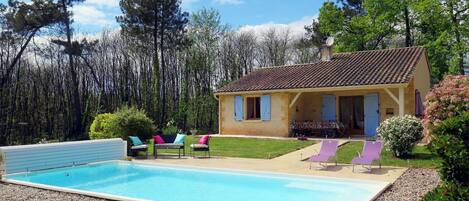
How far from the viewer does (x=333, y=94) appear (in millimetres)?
20156

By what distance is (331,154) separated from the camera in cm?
1122

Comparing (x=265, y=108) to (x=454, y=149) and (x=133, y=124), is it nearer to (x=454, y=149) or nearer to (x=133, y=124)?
(x=133, y=124)

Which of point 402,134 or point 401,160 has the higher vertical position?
point 402,134

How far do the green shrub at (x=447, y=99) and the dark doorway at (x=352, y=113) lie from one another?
8.26 meters

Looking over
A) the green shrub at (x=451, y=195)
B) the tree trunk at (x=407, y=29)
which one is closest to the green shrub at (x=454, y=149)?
the green shrub at (x=451, y=195)

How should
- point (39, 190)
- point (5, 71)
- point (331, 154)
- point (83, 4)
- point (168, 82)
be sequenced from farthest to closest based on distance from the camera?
1. point (168, 82)
2. point (83, 4)
3. point (5, 71)
4. point (331, 154)
5. point (39, 190)

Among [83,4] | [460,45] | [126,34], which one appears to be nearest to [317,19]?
[460,45]

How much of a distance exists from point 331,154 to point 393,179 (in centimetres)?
226

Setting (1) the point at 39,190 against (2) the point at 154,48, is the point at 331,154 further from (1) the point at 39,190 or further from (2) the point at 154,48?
(2) the point at 154,48

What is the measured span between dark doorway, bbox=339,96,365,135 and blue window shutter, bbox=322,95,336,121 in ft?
2.19

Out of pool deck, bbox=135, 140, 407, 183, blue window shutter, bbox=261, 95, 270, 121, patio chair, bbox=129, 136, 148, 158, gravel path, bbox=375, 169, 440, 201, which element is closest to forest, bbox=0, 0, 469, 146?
blue window shutter, bbox=261, 95, 270, 121

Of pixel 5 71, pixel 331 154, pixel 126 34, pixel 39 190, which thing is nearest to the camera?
pixel 39 190

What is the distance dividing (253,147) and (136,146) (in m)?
4.52

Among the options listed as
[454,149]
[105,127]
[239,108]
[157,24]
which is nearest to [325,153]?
[454,149]
